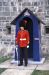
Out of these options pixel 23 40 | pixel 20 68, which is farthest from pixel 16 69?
pixel 23 40

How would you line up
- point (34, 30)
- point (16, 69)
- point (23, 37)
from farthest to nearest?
point (34, 30), point (23, 37), point (16, 69)

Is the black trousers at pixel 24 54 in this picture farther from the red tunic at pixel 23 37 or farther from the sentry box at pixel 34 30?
the sentry box at pixel 34 30

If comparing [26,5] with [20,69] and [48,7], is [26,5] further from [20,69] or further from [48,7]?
[20,69]

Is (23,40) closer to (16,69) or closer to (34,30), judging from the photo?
(34,30)

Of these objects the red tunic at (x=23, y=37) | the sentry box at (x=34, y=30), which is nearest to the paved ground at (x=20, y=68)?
the sentry box at (x=34, y=30)

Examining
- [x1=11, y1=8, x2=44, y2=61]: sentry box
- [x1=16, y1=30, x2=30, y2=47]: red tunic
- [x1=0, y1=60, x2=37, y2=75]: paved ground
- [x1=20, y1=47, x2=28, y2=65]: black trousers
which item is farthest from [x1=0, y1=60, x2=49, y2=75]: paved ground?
[x1=16, y1=30, x2=30, y2=47]: red tunic

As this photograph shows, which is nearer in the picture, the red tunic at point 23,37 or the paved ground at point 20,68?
the paved ground at point 20,68

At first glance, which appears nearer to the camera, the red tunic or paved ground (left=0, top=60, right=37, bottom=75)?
paved ground (left=0, top=60, right=37, bottom=75)

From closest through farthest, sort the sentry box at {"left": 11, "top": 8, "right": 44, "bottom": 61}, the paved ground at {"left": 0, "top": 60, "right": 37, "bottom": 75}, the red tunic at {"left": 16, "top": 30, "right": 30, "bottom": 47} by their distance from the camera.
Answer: the paved ground at {"left": 0, "top": 60, "right": 37, "bottom": 75}
the red tunic at {"left": 16, "top": 30, "right": 30, "bottom": 47}
the sentry box at {"left": 11, "top": 8, "right": 44, "bottom": 61}

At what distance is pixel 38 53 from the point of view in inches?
510

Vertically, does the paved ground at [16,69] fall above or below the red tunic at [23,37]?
below

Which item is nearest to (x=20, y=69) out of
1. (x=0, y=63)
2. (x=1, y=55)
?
(x=0, y=63)

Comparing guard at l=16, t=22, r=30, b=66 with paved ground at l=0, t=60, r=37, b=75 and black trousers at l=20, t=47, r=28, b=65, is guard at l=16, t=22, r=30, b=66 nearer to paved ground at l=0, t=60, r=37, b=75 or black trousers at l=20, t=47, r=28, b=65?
black trousers at l=20, t=47, r=28, b=65

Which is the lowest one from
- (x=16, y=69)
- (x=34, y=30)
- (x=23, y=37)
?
(x=16, y=69)
